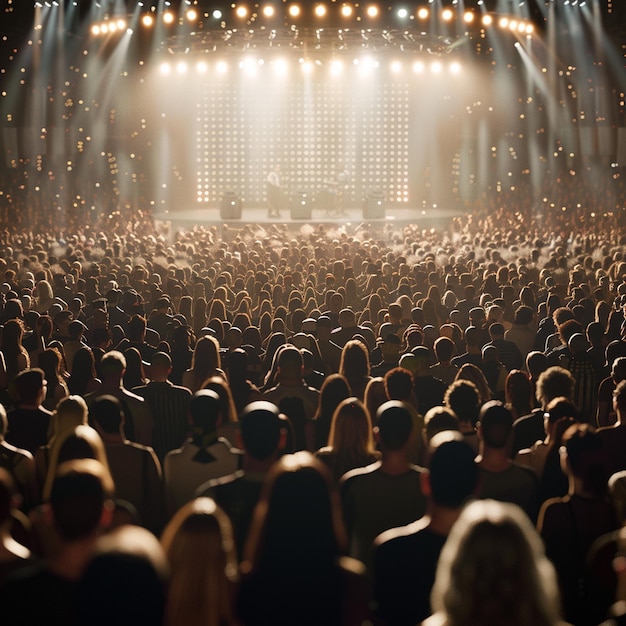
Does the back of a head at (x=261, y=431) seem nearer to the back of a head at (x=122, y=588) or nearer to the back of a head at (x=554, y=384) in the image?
the back of a head at (x=122, y=588)

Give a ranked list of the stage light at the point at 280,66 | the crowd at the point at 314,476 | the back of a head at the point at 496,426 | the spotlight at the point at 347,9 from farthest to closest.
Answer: the stage light at the point at 280,66 → the spotlight at the point at 347,9 → the back of a head at the point at 496,426 → the crowd at the point at 314,476

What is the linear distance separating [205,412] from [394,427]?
1322mm

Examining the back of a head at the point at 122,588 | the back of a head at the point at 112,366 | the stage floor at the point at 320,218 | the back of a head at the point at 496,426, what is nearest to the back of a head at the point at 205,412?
the back of a head at the point at 496,426

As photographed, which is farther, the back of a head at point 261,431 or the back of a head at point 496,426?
the back of a head at point 496,426

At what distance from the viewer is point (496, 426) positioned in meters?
5.72

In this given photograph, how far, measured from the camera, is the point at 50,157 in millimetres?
39062

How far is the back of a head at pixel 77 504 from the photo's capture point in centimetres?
388

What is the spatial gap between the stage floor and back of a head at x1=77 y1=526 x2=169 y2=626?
30.9 m

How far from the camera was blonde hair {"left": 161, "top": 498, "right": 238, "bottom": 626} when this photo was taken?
3465 mm

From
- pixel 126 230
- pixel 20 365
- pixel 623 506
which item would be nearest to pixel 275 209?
pixel 126 230

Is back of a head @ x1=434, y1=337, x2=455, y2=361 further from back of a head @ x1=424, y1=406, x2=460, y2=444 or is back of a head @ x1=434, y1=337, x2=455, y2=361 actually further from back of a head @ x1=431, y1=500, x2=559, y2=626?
back of a head @ x1=431, y1=500, x2=559, y2=626

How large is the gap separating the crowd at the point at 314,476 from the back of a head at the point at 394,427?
12mm

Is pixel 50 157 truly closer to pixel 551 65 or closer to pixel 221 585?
pixel 551 65

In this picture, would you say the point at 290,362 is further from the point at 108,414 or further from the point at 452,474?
the point at 452,474
